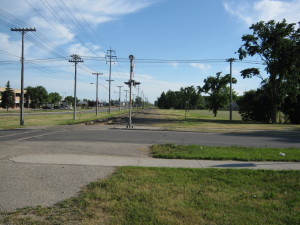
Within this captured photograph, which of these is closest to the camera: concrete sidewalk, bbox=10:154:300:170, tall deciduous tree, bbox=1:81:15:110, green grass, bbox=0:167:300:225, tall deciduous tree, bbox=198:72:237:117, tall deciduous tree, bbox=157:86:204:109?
green grass, bbox=0:167:300:225

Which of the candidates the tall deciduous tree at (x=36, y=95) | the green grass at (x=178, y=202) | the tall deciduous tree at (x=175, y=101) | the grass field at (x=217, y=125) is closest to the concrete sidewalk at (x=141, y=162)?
the green grass at (x=178, y=202)

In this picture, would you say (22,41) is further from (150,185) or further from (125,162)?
(150,185)

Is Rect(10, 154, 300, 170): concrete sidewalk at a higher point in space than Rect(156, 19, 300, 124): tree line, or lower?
lower

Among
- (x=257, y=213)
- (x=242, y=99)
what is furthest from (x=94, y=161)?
(x=242, y=99)

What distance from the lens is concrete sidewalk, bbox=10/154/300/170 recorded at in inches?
318

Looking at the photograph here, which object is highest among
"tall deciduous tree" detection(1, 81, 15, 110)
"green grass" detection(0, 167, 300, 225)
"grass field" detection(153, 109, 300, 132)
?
"tall deciduous tree" detection(1, 81, 15, 110)

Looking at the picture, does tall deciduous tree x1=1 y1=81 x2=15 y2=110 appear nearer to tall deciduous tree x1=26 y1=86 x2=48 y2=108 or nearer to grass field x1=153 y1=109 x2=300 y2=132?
tall deciduous tree x1=26 y1=86 x2=48 y2=108

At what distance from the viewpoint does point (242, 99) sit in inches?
1901

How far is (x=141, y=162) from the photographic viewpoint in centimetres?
856

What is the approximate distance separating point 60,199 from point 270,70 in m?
37.8

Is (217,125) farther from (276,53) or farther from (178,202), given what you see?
(178,202)

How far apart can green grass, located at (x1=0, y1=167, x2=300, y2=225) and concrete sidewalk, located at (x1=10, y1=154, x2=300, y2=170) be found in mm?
1389

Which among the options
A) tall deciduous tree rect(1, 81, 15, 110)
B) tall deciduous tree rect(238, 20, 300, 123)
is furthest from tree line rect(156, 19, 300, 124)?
tall deciduous tree rect(1, 81, 15, 110)

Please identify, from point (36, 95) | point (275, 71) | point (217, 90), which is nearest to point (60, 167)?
point (275, 71)
